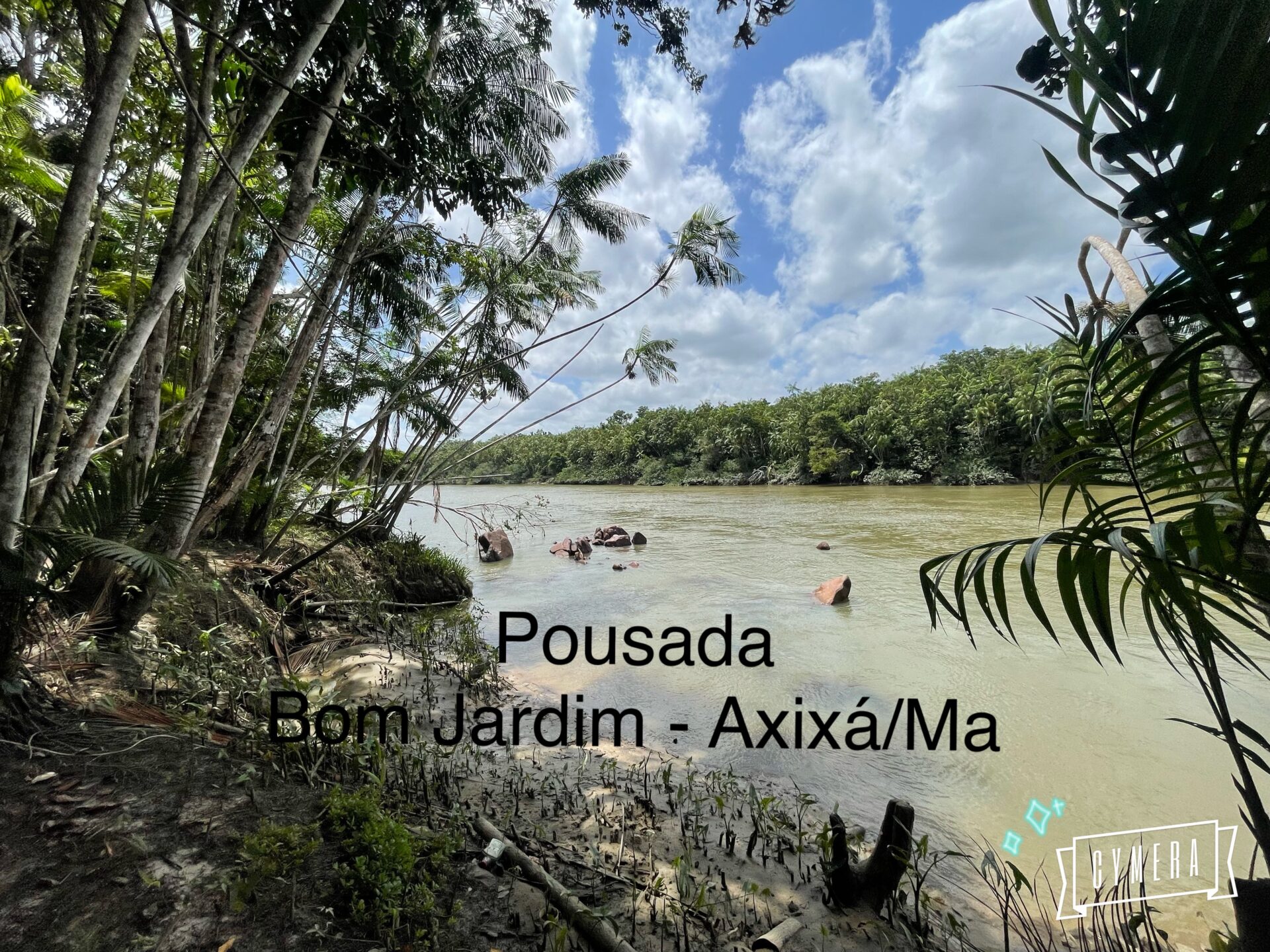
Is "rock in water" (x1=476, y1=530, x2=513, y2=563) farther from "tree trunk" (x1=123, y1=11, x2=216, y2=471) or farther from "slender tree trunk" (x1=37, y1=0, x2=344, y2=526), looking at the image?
"slender tree trunk" (x1=37, y1=0, x2=344, y2=526)

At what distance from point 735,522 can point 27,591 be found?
15.4 metres

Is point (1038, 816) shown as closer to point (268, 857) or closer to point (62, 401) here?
point (268, 857)

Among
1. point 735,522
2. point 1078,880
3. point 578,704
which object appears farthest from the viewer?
point 735,522

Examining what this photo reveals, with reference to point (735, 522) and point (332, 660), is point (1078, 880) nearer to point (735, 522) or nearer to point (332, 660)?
point (332, 660)

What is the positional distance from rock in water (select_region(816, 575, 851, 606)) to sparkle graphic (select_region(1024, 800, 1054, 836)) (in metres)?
4.21

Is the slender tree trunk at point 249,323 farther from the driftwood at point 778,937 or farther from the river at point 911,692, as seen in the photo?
the driftwood at point 778,937

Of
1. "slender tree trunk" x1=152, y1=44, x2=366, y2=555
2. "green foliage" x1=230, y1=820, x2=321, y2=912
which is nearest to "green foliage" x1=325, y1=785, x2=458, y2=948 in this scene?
"green foliage" x1=230, y1=820, x2=321, y2=912

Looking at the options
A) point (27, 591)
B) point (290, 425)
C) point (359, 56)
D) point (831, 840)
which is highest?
point (359, 56)

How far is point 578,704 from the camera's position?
13.6 feet

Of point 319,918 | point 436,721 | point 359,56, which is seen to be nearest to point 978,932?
point 319,918

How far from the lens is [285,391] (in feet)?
16.9

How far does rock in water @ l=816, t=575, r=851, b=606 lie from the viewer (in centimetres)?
705

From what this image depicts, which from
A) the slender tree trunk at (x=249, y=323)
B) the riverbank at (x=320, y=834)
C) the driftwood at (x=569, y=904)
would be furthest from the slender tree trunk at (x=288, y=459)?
the driftwood at (x=569, y=904)

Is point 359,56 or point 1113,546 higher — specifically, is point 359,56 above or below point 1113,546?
above
